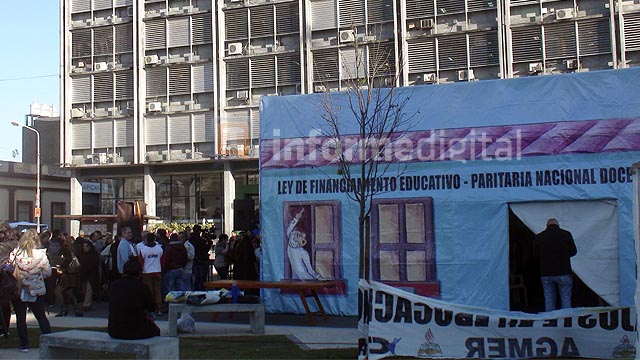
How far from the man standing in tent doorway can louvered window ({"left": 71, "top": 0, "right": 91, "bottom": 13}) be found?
36.9 meters

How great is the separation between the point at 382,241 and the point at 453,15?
24047 mm

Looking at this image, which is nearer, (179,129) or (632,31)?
(632,31)

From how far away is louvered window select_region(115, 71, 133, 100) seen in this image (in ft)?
135

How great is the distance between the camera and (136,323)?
8211 mm

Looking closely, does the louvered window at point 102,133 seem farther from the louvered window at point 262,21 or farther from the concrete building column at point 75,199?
the louvered window at point 262,21

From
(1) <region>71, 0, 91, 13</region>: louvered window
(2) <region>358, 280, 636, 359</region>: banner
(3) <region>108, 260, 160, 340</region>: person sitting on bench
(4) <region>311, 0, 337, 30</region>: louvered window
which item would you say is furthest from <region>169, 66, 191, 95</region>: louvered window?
(3) <region>108, 260, 160, 340</region>: person sitting on bench

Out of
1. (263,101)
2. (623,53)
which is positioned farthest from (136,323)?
(623,53)

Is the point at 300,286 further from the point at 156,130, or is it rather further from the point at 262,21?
the point at 156,130

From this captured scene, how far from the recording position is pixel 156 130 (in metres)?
40.4

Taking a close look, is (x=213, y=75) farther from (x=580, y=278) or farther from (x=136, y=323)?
(x=136, y=323)

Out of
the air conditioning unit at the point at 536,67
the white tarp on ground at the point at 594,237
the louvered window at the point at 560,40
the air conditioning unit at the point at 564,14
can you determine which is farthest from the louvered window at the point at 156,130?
the white tarp on ground at the point at 594,237

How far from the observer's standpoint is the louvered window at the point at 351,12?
121ft

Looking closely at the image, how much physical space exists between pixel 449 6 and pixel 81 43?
21.2 metres

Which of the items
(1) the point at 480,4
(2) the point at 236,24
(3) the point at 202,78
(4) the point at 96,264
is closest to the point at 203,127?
(3) the point at 202,78
